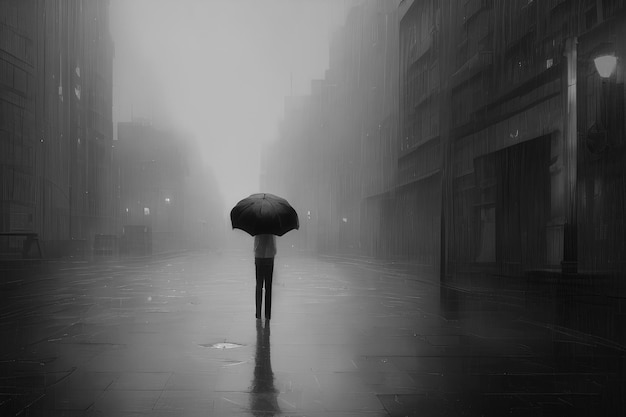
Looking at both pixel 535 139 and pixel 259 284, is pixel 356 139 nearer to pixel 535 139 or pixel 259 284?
pixel 535 139

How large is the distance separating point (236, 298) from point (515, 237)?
1493 cm

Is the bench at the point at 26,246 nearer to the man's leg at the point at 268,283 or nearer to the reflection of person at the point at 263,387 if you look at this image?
the man's leg at the point at 268,283

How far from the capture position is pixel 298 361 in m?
8.75

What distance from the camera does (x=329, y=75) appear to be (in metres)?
113

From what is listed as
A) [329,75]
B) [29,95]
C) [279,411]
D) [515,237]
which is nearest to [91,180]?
[29,95]

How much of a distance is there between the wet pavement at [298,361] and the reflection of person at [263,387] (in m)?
0.02

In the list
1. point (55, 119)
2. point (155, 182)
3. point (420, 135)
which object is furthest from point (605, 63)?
point (155, 182)

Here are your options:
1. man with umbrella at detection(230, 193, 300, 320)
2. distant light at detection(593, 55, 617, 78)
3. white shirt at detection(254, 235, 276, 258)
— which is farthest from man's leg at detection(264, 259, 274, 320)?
distant light at detection(593, 55, 617, 78)

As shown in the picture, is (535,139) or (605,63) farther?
(535,139)

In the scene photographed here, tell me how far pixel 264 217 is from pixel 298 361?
389cm

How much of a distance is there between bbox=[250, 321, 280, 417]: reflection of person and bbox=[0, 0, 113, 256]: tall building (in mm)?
36388

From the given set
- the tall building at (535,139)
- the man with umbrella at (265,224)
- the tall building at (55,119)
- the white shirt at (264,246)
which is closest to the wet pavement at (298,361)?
the man with umbrella at (265,224)

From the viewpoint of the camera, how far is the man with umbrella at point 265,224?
12.1 metres

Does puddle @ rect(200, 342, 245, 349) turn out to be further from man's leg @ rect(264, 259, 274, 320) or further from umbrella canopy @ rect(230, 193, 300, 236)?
umbrella canopy @ rect(230, 193, 300, 236)
